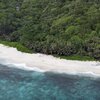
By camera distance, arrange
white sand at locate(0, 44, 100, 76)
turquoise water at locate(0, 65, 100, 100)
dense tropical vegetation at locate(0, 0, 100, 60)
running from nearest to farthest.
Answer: turquoise water at locate(0, 65, 100, 100) < white sand at locate(0, 44, 100, 76) < dense tropical vegetation at locate(0, 0, 100, 60)

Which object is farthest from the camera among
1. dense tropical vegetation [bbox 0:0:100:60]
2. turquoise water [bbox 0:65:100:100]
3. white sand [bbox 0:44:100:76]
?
dense tropical vegetation [bbox 0:0:100:60]

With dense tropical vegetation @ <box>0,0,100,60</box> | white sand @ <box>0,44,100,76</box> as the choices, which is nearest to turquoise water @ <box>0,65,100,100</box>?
white sand @ <box>0,44,100,76</box>

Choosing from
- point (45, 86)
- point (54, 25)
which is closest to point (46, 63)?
point (45, 86)

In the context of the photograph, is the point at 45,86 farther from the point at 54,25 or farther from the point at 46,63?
the point at 54,25

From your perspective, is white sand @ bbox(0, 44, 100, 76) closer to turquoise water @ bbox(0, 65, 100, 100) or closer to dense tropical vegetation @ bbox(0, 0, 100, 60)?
turquoise water @ bbox(0, 65, 100, 100)

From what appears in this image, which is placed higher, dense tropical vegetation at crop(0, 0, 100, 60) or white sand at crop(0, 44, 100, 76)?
dense tropical vegetation at crop(0, 0, 100, 60)

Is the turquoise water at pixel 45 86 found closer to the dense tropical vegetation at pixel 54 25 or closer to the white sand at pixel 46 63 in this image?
the white sand at pixel 46 63
